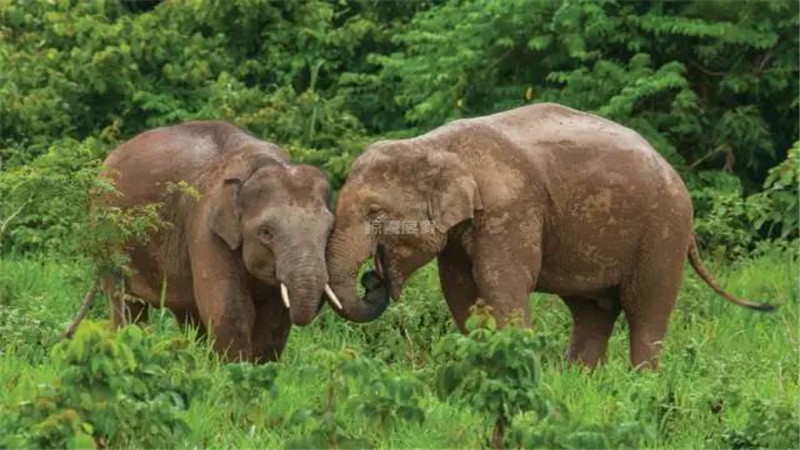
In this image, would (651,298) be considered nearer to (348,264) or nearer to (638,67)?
(348,264)

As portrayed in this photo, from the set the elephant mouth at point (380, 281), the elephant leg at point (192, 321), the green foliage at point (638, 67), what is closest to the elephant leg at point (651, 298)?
the elephant mouth at point (380, 281)

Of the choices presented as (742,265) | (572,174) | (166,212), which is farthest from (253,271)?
(742,265)

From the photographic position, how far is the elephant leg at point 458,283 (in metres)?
9.02

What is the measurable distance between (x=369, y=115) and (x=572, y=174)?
477 cm

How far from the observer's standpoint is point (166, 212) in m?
9.29

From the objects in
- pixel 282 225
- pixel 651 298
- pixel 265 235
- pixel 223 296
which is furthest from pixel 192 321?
pixel 651 298

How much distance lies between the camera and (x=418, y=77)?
500 inches

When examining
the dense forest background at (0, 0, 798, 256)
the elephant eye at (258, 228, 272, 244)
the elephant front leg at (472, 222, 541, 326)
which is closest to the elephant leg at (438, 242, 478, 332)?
the elephant front leg at (472, 222, 541, 326)

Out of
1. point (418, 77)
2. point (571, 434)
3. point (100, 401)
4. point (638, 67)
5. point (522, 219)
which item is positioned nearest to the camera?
point (100, 401)

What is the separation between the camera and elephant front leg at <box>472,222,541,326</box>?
8.75 m

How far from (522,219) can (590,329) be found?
0.88 m

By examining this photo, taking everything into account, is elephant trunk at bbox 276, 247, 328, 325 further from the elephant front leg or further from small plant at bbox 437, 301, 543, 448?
small plant at bbox 437, 301, 543, 448

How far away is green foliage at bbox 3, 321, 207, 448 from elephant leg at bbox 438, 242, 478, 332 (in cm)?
244

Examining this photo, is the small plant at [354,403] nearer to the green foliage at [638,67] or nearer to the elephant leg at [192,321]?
the elephant leg at [192,321]
